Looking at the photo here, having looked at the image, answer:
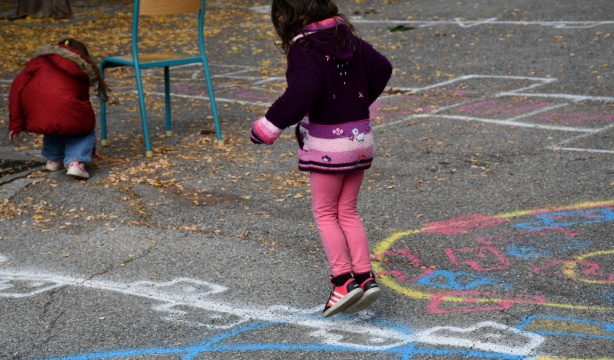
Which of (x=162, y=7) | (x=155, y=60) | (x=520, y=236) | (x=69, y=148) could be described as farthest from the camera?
(x=155, y=60)

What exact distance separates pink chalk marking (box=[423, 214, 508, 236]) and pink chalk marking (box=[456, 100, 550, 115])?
323 centimetres

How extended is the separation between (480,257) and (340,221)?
3.24 ft

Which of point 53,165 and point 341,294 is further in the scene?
point 53,165

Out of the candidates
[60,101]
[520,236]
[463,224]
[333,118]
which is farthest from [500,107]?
[333,118]

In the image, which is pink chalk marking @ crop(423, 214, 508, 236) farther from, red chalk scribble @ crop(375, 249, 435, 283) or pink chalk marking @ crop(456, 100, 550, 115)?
pink chalk marking @ crop(456, 100, 550, 115)

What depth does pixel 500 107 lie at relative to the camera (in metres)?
8.71

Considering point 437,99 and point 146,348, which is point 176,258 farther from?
point 437,99

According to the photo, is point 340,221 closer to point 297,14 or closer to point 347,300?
point 347,300

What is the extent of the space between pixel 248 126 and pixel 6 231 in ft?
10.8

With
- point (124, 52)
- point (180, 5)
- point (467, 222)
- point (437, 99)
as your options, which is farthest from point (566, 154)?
point (124, 52)

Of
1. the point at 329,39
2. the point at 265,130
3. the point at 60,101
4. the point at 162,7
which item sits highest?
Result: the point at 329,39

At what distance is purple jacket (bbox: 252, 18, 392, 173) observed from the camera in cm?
377

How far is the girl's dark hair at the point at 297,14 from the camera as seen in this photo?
3781 mm

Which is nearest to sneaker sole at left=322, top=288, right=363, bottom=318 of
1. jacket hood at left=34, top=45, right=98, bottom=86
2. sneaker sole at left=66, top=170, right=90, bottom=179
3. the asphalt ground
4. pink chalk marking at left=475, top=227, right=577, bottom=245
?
the asphalt ground
